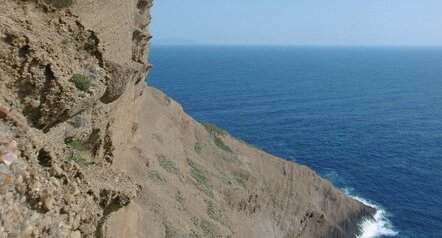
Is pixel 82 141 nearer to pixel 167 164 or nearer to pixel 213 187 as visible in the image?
pixel 167 164

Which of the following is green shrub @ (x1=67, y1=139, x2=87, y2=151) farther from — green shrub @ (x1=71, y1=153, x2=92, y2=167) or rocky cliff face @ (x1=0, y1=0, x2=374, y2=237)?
green shrub @ (x1=71, y1=153, x2=92, y2=167)

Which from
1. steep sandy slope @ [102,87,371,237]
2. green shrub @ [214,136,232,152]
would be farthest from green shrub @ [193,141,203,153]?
green shrub @ [214,136,232,152]

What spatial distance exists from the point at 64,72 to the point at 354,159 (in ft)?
255

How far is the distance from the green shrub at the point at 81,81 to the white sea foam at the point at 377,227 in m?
54.4

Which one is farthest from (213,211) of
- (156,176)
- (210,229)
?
(156,176)

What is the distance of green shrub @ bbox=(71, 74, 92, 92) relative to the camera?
20511 millimetres

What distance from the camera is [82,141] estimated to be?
78.2 feet

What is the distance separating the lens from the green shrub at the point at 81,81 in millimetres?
20511

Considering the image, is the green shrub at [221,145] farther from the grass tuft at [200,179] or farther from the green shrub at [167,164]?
the green shrub at [167,164]

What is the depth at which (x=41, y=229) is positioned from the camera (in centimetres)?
1486

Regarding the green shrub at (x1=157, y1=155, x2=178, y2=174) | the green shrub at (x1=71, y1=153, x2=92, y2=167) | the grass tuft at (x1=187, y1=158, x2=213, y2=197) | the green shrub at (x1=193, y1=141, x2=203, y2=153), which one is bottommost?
the grass tuft at (x1=187, y1=158, x2=213, y2=197)

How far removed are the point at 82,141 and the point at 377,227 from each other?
180 feet

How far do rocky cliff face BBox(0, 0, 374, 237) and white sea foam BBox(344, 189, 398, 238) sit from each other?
2174 cm

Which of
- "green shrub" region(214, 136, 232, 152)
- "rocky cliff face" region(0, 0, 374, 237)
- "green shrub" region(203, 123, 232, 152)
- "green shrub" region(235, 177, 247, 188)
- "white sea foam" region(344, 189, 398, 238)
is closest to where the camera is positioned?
"rocky cliff face" region(0, 0, 374, 237)
